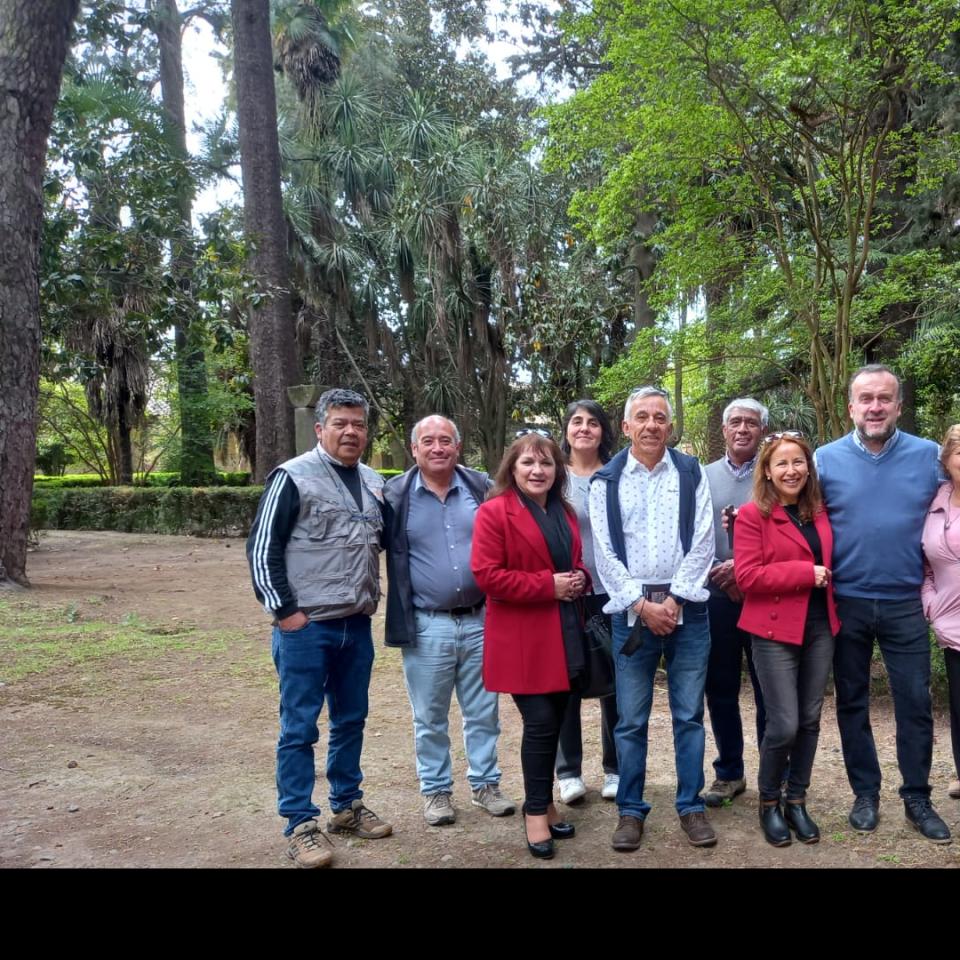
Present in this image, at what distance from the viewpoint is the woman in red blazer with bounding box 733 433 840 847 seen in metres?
3.44

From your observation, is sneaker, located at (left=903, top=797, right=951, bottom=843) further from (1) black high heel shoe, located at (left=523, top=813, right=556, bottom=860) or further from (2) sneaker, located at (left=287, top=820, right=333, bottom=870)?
(2) sneaker, located at (left=287, top=820, right=333, bottom=870)

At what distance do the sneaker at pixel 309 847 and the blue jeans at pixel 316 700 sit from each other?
0.11ft

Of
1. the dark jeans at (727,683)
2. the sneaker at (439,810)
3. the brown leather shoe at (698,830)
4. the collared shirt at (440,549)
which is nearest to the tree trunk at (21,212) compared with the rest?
the collared shirt at (440,549)

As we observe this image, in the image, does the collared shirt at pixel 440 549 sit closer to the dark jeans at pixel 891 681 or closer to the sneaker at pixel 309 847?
the sneaker at pixel 309 847

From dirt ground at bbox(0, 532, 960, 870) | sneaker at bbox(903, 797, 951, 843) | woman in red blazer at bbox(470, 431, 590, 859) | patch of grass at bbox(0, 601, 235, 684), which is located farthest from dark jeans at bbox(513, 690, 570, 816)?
patch of grass at bbox(0, 601, 235, 684)

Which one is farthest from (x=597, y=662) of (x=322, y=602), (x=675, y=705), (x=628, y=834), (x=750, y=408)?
(x=750, y=408)

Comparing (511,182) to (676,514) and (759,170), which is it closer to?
(759,170)

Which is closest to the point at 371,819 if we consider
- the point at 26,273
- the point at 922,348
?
the point at 26,273

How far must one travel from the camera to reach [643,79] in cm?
800

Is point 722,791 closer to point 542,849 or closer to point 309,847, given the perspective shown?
point 542,849

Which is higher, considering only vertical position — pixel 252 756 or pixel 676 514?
pixel 676 514

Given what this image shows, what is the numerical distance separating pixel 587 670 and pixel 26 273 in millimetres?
8044

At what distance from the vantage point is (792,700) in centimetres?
345

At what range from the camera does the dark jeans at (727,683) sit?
12.8ft
